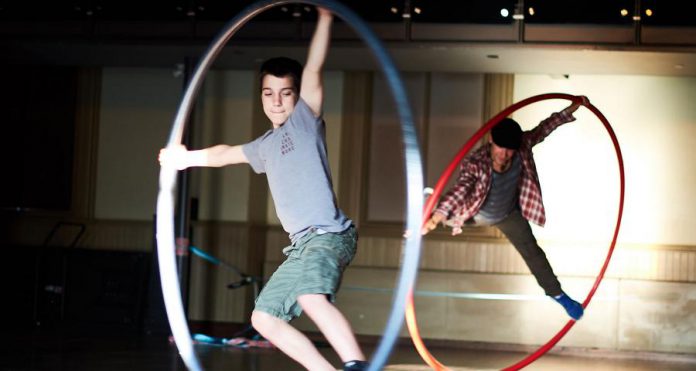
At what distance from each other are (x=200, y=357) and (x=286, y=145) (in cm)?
414

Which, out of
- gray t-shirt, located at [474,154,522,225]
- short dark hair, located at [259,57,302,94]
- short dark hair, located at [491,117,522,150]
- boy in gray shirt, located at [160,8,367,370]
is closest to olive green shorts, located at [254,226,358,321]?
boy in gray shirt, located at [160,8,367,370]

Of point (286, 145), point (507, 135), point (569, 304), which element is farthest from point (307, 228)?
point (569, 304)

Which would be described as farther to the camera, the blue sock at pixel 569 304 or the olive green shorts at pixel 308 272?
the blue sock at pixel 569 304

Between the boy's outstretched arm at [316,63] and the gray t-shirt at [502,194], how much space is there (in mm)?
2870

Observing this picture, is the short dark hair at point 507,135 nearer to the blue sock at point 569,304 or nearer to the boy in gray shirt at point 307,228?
the blue sock at point 569,304

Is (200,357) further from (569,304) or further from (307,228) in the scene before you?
(307,228)

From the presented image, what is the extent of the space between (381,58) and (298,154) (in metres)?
0.52

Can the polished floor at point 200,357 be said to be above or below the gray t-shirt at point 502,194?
below

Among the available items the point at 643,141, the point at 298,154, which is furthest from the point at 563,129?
the point at 298,154

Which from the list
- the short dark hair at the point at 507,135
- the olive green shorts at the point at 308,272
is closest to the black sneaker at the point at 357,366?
the olive green shorts at the point at 308,272

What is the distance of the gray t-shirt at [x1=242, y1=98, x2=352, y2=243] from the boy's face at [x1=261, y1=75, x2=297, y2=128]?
81mm

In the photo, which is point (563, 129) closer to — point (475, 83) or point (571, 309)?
point (475, 83)

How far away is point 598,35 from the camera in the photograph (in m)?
8.90

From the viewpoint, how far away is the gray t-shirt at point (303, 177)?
4504 mm
